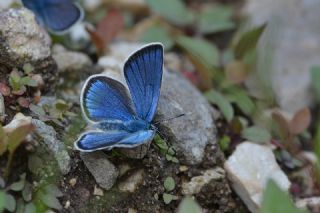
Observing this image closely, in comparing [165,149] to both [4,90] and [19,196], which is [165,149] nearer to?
[19,196]

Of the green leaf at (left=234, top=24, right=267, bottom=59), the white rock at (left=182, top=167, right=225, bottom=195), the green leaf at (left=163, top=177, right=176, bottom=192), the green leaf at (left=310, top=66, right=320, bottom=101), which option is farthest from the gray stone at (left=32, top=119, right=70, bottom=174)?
the green leaf at (left=310, top=66, right=320, bottom=101)

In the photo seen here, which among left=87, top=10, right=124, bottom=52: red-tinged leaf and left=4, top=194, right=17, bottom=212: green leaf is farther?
left=87, top=10, right=124, bottom=52: red-tinged leaf

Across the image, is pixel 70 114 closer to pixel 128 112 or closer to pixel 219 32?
pixel 128 112

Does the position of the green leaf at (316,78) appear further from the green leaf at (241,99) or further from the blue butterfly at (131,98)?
the blue butterfly at (131,98)

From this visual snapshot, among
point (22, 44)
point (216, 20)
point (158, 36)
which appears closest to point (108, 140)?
point (22, 44)

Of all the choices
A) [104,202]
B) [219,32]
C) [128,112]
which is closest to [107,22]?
[219,32]

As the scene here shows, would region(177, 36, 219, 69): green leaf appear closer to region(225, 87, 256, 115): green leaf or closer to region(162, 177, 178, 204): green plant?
region(225, 87, 256, 115): green leaf
